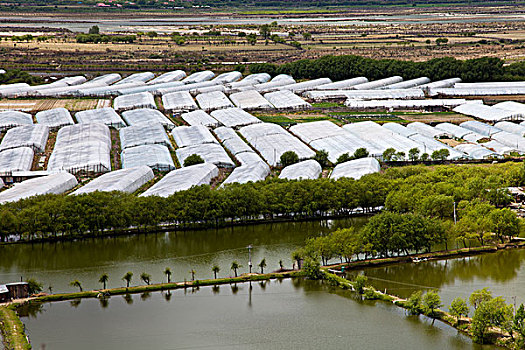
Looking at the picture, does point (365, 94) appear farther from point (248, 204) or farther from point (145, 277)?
point (145, 277)

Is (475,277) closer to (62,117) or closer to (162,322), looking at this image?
(162,322)

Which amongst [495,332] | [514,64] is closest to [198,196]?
[495,332]

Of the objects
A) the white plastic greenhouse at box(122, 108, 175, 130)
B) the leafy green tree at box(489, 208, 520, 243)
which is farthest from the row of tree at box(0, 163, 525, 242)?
the white plastic greenhouse at box(122, 108, 175, 130)

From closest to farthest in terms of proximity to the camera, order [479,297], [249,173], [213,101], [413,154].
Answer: [479,297] → [249,173] → [413,154] → [213,101]

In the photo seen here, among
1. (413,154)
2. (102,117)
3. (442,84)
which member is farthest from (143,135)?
(442,84)

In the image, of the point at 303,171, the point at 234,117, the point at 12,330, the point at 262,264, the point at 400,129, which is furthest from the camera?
the point at 234,117

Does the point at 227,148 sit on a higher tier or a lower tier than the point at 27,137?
lower

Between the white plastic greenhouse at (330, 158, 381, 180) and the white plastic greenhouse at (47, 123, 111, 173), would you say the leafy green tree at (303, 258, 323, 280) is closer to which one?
the white plastic greenhouse at (330, 158, 381, 180)
